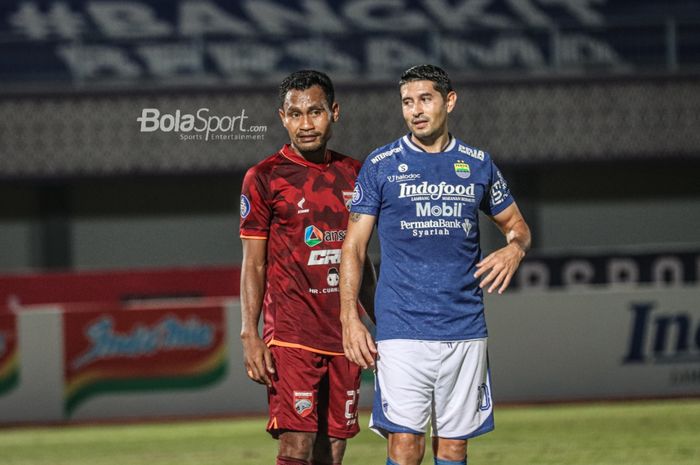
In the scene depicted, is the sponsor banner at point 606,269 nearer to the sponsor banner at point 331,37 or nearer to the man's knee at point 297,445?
the sponsor banner at point 331,37

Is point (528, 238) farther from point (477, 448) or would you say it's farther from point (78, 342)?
point (78, 342)

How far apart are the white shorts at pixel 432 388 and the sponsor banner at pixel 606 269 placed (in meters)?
13.3

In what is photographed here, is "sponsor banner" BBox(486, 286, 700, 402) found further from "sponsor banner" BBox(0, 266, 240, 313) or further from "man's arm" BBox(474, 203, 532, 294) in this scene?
"man's arm" BBox(474, 203, 532, 294)

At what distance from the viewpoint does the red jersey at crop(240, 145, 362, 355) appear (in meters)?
5.89

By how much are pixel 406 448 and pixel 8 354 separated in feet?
30.9

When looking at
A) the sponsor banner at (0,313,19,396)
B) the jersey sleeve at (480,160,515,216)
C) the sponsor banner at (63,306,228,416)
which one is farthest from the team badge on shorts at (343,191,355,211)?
the sponsor banner at (0,313,19,396)

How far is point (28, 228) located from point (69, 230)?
708 mm

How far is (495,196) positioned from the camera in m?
5.60

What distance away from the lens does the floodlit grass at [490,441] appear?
9.81 m

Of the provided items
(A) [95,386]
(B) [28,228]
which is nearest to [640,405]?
(A) [95,386]

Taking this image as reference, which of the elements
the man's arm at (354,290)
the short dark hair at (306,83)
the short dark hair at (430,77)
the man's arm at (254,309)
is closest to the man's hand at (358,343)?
the man's arm at (354,290)

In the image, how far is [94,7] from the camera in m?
21.5

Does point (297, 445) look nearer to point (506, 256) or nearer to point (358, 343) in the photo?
point (358, 343)

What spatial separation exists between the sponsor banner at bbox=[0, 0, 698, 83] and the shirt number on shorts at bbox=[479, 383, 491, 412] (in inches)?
588
